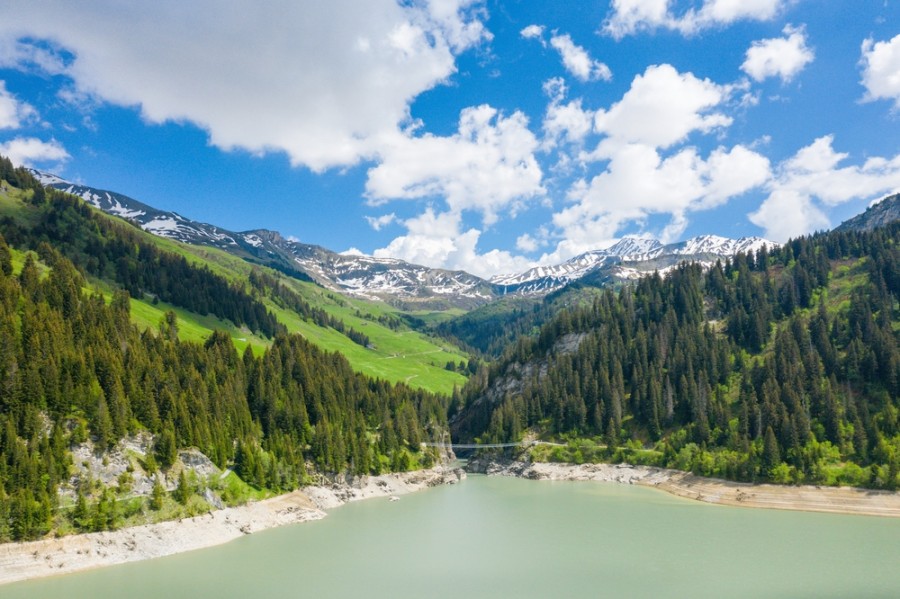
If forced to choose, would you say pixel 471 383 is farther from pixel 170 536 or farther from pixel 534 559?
pixel 170 536

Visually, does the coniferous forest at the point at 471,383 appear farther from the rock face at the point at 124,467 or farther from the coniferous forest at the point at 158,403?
the rock face at the point at 124,467

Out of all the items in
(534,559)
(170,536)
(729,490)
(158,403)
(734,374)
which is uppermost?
(734,374)

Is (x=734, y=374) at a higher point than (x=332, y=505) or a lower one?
higher

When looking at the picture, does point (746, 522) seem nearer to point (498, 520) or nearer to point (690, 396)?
point (498, 520)

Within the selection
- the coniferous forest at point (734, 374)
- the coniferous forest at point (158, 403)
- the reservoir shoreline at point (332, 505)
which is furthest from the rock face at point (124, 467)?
the coniferous forest at point (734, 374)

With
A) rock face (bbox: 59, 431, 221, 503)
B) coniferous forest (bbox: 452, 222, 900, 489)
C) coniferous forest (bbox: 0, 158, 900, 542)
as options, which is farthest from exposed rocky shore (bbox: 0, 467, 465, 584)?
coniferous forest (bbox: 452, 222, 900, 489)

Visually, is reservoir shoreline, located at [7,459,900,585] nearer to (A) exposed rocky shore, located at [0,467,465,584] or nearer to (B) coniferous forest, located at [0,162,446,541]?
(A) exposed rocky shore, located at [0,467,465,584]

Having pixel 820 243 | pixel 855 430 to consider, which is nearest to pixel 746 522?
pixel 855 430

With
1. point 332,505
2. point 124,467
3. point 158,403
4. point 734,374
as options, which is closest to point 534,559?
point 332,505
